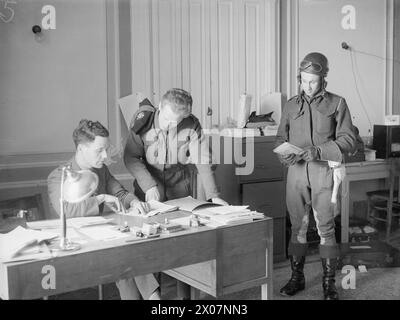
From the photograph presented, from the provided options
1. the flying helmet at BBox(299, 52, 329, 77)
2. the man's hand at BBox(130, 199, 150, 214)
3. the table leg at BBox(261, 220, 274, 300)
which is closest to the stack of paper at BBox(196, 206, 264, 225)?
the table leg at BBox(261, 220, 274, 300)

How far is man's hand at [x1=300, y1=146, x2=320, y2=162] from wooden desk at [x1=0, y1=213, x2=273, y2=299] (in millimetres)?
778

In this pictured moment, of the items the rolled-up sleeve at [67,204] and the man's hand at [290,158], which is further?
the man's hand at [290,158]

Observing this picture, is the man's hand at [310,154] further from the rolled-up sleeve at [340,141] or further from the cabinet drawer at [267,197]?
the cabinet drawer at [267,197]

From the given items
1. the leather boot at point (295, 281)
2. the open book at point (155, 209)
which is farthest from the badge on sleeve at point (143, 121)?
the leather boot at point (295, 281)

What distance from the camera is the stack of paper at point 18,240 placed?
1921 mm

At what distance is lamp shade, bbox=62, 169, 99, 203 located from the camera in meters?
2.04

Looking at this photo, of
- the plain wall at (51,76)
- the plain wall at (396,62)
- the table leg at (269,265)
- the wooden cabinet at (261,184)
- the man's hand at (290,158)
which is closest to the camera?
the table leg at (269,265)

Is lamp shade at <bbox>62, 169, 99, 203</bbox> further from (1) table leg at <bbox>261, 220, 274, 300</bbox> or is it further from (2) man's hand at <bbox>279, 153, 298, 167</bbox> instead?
(2) man's hand at <bbox>279, 153, 298, 167</bbox>

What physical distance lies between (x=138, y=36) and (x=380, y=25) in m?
2.69

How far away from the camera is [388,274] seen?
150 inches

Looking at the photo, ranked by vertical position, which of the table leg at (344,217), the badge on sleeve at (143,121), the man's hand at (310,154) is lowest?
the table leg at (344,217)

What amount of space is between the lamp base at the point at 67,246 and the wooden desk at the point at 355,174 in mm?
2826

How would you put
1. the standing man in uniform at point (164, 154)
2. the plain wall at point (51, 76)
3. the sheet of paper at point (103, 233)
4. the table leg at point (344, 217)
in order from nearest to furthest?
1. the sheet of paper at point (103, 233)
2. the standing man in uniform at point (164, 154)
3. the plain wall at point (51, 76)
4. the table leg at point (344, 217)

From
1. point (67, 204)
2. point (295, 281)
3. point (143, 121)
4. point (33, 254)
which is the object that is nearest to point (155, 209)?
point (67, 204)
